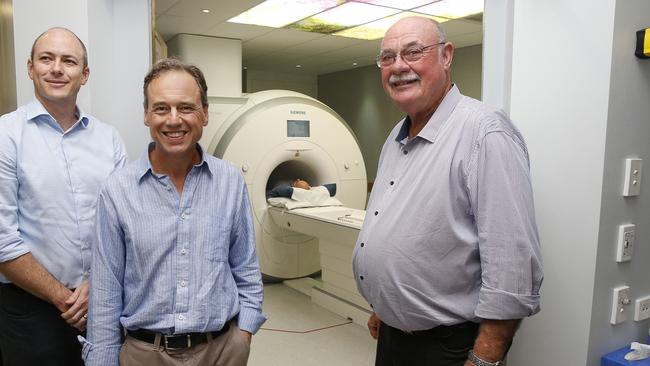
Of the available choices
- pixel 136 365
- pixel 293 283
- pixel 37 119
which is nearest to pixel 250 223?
pixel 136 365

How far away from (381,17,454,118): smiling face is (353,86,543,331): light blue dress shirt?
48 millimetres

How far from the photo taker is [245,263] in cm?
131

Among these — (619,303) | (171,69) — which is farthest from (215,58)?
(619,303)

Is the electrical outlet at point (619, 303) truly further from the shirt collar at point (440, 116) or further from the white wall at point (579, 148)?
the shirt collar at point (440, 116)

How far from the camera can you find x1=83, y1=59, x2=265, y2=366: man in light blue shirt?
3.75ft

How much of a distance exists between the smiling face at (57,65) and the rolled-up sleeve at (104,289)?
0.41 metres

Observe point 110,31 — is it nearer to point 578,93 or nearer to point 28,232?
point 28,232

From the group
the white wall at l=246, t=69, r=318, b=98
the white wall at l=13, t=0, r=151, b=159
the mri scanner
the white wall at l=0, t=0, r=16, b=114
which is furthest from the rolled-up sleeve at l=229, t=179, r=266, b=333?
the white wall at l=246, t=69, r=318, b=98

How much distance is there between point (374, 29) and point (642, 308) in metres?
3.85

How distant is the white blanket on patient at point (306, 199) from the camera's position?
144 inches

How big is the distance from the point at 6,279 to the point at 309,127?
293cm

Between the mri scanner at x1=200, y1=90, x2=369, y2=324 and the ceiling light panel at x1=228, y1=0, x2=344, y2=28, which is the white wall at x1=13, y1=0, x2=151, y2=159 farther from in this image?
the ceiling light panel at x1=228, y1=0, x2=344, y2=28

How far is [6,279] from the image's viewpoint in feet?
4.47

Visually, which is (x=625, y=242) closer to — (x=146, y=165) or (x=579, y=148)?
(x=579, y=148)
